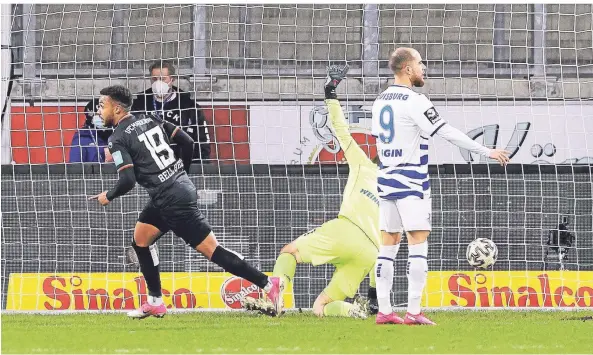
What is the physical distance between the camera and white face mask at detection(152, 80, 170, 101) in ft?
41.8

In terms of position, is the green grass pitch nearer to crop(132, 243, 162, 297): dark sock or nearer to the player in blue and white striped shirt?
crop(132, 243, 162, 297): dark sock

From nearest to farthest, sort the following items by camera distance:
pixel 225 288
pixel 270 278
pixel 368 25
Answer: pixel 270 278 < pixel 225 288 < pixel 368 25

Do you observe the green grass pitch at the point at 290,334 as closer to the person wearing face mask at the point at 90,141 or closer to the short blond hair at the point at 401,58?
the short blond hair at the point at 401,58

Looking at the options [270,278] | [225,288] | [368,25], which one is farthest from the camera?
[368,25]

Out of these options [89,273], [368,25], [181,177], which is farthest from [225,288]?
[368,25]

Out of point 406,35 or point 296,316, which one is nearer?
point 296,316

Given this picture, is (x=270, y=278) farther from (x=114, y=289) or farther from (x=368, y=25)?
(x=368, y=25)

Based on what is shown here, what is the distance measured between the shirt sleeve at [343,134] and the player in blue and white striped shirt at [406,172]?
1.16 metres

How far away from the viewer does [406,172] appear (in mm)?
9547

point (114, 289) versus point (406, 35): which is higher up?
point (406, 35)

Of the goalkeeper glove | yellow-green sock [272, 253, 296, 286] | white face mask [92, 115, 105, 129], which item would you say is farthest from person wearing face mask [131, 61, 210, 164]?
the goalkeeper glove

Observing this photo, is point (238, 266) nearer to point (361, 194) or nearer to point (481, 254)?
point (361, 194)

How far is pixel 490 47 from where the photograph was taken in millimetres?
13289

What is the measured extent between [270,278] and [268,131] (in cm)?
327
